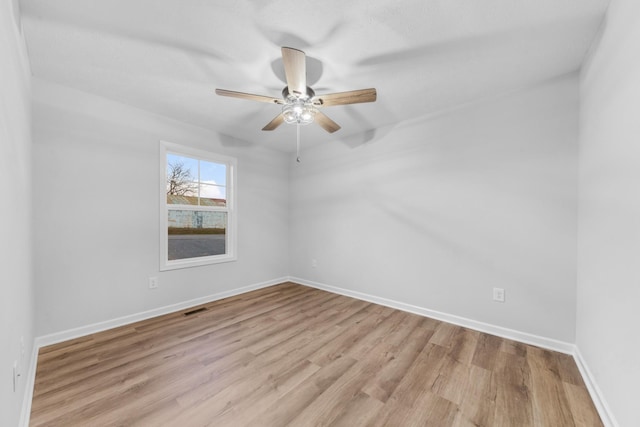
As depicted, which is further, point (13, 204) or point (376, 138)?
point (376, 138)

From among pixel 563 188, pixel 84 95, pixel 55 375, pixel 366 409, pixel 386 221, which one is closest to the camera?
pixel 366 409

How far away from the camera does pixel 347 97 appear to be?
6.41 feet

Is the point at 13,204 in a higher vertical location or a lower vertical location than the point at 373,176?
lower

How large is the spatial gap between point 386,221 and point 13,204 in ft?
10.4

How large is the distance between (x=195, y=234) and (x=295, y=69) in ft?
8.97

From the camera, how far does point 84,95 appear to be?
2.37m

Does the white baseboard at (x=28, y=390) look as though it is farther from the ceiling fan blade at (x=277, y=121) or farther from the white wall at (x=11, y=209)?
the ceiling fan blade at (x=277, y=121)

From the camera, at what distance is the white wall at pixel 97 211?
217cm

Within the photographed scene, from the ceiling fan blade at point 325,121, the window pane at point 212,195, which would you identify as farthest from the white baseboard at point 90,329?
the ceiling fan blade at point 325,121

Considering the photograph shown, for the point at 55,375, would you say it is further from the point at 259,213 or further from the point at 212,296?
the point at 259,213

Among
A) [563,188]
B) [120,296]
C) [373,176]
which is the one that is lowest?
[120,296]

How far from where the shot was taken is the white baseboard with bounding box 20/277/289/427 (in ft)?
4.80

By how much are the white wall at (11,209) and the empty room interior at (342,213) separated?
0.08 ft

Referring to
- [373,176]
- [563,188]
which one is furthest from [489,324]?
[373,176]
